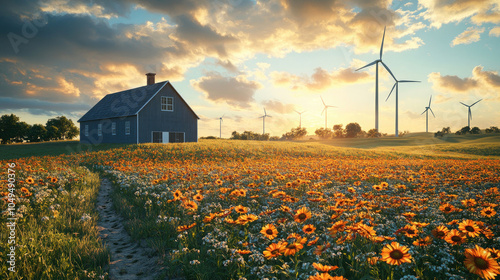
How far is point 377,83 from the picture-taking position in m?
65.7

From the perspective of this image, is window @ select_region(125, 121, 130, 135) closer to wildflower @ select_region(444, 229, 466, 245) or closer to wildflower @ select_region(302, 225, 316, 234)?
wildflower @ select_region(302, 225, 316, 234)

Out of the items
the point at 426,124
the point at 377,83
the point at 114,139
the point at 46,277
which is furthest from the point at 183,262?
the point at 426,124

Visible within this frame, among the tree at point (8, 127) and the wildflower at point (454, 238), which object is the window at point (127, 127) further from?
the tree at point (8, 127)

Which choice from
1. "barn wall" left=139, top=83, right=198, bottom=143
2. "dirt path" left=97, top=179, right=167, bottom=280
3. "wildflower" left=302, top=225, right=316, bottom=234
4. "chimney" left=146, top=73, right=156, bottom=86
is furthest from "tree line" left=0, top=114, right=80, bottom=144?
"wildflower" left=302, top=225, right=316, bottom=234

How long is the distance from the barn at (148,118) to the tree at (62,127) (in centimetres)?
4282

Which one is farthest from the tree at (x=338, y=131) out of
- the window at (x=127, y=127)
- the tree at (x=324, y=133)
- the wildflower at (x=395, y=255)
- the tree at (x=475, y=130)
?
the wildflower at (x=395, y=255)

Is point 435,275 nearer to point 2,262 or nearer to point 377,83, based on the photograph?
point 2,262

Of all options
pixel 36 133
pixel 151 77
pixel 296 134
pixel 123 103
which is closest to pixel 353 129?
pixel 296 134

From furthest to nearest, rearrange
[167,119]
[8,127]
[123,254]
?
[8,127], [167,119], [123,254]

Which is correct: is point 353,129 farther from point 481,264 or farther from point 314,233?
point 481,264

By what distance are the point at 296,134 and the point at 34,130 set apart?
93074 millimetres

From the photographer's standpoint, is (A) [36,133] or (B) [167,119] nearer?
(B) [167,119]

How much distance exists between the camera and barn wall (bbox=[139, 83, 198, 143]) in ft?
115

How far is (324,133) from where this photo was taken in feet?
379
